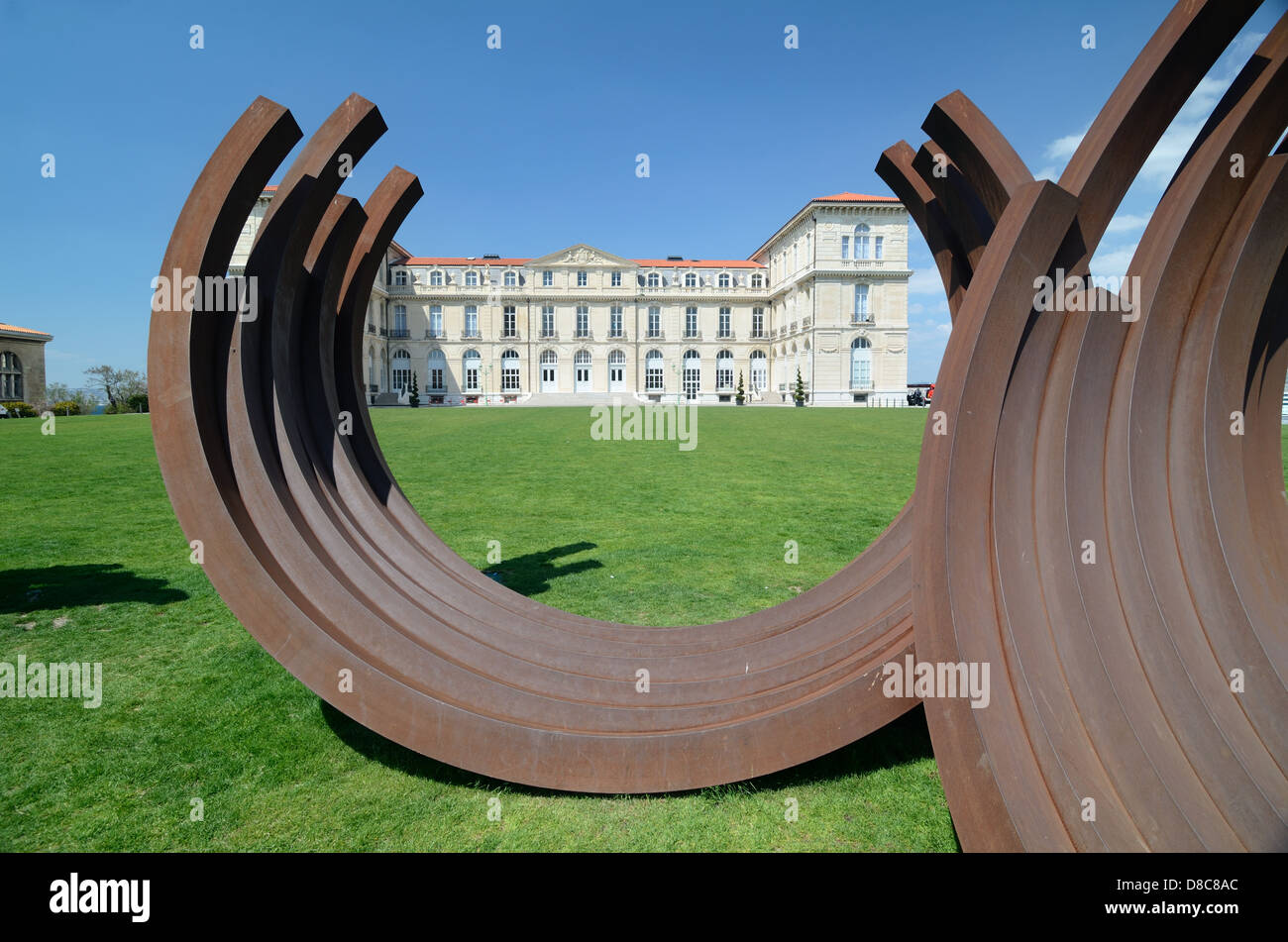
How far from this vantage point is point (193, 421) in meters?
3.09

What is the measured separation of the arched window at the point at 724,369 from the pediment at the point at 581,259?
1280cm

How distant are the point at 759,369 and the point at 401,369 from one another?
119 feet

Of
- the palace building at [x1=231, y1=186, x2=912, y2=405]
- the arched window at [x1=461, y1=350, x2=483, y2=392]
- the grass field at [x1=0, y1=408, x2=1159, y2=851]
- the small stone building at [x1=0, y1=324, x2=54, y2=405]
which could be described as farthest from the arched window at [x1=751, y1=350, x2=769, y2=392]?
the grass field at [x1=0, y1=408, x2=1159, y2=851]

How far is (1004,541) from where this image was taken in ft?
8.86

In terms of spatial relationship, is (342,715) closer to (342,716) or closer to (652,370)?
(342,716)

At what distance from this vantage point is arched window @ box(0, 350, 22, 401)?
4834 centimetres

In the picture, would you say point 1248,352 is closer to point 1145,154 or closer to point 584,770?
point 1145,154

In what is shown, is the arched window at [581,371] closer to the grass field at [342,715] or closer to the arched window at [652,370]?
the arched window at [652,370]

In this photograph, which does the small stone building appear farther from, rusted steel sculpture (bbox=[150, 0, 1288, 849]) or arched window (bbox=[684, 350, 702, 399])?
rusted steel sculpture (bbox=[150, 0, 1288, 849])

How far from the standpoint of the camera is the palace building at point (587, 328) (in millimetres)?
70250

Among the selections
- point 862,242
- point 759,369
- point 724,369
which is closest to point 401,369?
point 724,369
